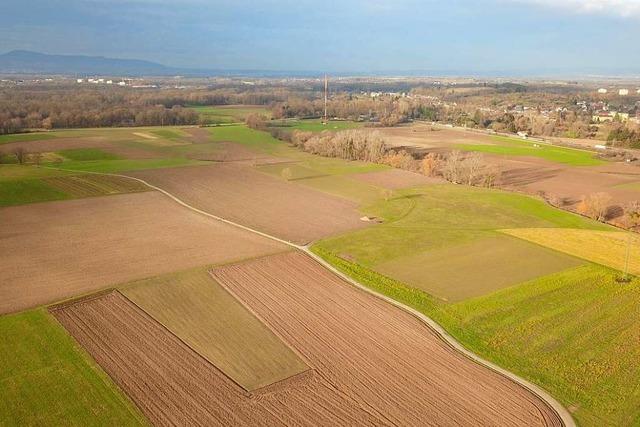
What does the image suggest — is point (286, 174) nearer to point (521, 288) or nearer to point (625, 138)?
point (521, 288)

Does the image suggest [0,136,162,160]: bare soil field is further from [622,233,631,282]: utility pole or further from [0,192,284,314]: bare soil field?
[622,233,631,282]: utility pole

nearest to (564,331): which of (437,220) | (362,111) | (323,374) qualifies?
(323,374)

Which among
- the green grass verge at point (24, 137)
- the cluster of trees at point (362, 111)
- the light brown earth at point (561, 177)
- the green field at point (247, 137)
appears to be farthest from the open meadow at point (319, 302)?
the cluster of trees at point (362, 111)

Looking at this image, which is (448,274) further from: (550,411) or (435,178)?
(435,178)

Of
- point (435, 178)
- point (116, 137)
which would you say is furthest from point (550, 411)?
point (116, 137)

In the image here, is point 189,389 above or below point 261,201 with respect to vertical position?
above

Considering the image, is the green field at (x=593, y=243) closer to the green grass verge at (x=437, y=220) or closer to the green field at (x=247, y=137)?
the green grass verge at (x=437, y=220)

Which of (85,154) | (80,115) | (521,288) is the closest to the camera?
(521,288)
